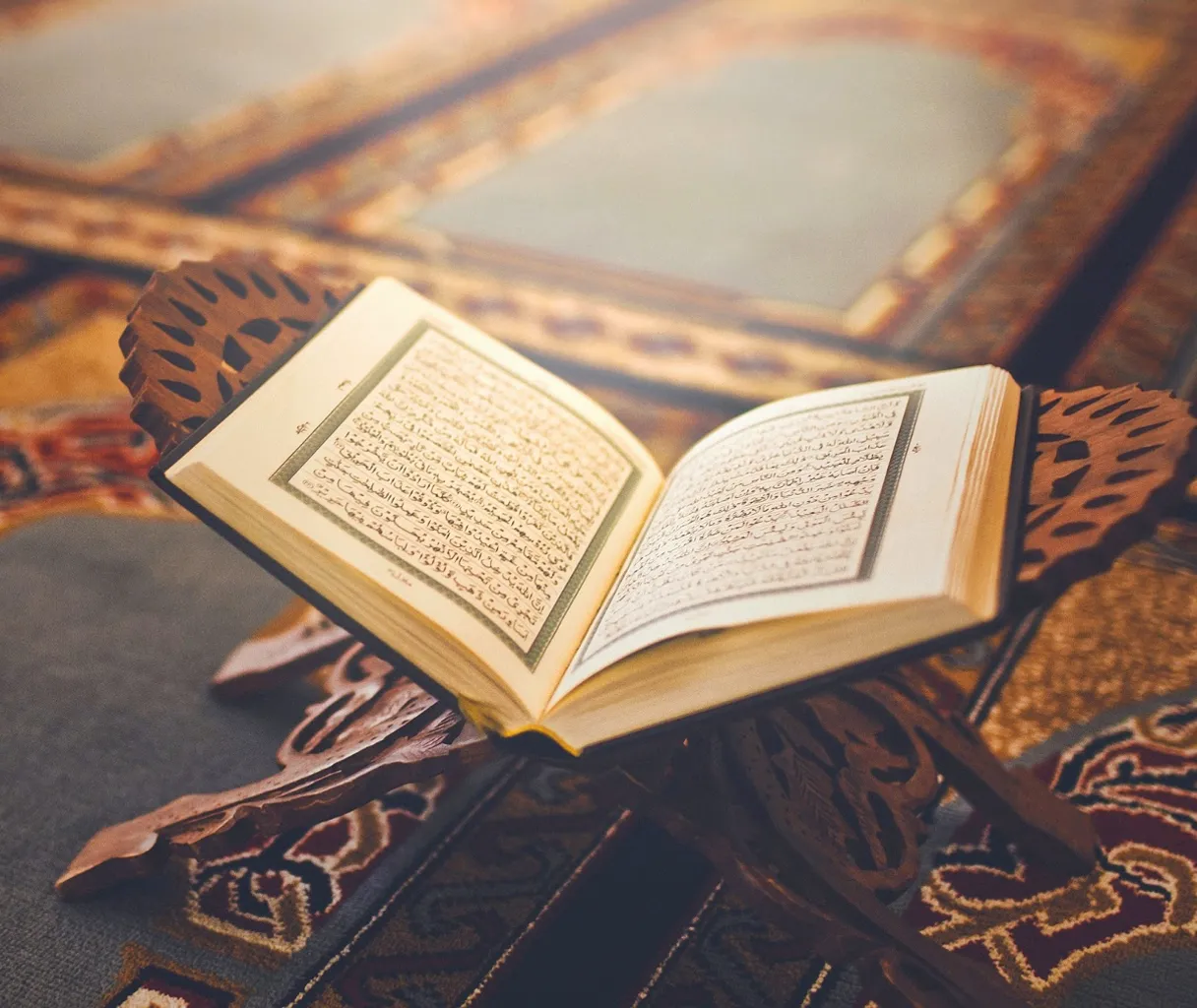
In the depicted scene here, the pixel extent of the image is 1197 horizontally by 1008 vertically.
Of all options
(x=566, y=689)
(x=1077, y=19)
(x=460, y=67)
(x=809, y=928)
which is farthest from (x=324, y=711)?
(x=1077, y=19)

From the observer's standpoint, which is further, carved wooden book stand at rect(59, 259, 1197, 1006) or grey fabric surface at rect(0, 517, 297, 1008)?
grey fabric surface at rect(0, 517, 297, 1008)

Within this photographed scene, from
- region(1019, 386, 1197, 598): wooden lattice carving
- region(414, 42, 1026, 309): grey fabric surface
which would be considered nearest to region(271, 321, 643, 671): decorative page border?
region(1019, 386, 1197, 598): wooden lattice carving

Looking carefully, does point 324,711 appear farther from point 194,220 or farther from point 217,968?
point 194,220

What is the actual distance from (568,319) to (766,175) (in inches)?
37.0

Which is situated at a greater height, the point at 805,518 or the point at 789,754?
the point at 805,518

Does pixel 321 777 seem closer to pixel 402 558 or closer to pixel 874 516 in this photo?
pixel 402 558

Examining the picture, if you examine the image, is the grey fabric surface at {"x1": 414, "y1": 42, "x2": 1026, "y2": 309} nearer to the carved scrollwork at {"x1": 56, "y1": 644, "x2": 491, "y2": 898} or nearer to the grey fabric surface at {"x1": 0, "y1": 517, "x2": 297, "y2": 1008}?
the grey fabric surface at {"x1": 0, "y1": 517, "x2": 297, "y2": 1008}

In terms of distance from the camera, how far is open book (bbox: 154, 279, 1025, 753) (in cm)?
64

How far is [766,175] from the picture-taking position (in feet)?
8.73

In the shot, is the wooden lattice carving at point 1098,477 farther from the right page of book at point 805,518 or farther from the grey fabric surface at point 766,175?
the grey fabric surface at point 766,175

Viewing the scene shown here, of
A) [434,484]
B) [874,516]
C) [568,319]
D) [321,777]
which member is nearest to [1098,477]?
[874,516]

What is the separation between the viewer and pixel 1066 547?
608 mm

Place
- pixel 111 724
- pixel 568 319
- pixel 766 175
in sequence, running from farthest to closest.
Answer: pixel 766 175 → pixel 568 319 → pixel 111 724

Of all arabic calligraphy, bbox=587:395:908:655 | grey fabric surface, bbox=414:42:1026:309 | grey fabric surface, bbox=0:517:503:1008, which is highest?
arabic calligraphy, bbox=587:395:908:655
